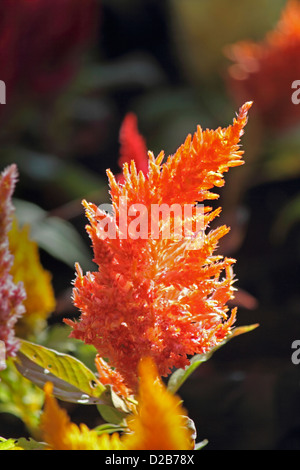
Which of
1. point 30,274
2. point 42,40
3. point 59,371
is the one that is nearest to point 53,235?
point 30,274

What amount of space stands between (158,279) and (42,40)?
1.46m

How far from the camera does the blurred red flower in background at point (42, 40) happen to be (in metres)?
1.74

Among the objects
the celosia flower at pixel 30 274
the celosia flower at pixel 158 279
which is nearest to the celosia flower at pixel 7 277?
the celosia flower at pixel 158 279

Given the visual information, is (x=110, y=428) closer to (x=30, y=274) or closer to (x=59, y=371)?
(x=59, y=371)

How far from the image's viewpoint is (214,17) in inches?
99.4

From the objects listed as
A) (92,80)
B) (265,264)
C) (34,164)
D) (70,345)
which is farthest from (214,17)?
(70,345)

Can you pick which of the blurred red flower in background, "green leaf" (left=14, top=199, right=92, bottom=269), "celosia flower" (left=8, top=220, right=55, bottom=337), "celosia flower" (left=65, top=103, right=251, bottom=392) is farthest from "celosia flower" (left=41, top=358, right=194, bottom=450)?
the blurred red flower in background

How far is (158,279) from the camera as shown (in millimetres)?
624

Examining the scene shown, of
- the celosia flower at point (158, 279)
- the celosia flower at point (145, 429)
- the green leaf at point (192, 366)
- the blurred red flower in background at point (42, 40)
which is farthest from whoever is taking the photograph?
the blurred red flower in background at point (42, 40)

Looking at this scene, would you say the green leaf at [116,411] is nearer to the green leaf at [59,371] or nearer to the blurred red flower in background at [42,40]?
the green leaf at [59,371]

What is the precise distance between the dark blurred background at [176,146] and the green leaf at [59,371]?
1.19 feet

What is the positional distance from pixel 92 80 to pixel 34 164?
2.30 ft

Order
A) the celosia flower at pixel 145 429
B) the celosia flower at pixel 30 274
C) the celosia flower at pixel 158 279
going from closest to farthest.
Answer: the celosia flower at pixel 145 429 < the celosia flower at pixel 158 279 < the celosia flower at pixel 30 274

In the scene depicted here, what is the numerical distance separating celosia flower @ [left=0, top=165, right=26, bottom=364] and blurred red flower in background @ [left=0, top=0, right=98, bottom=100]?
1154mm
